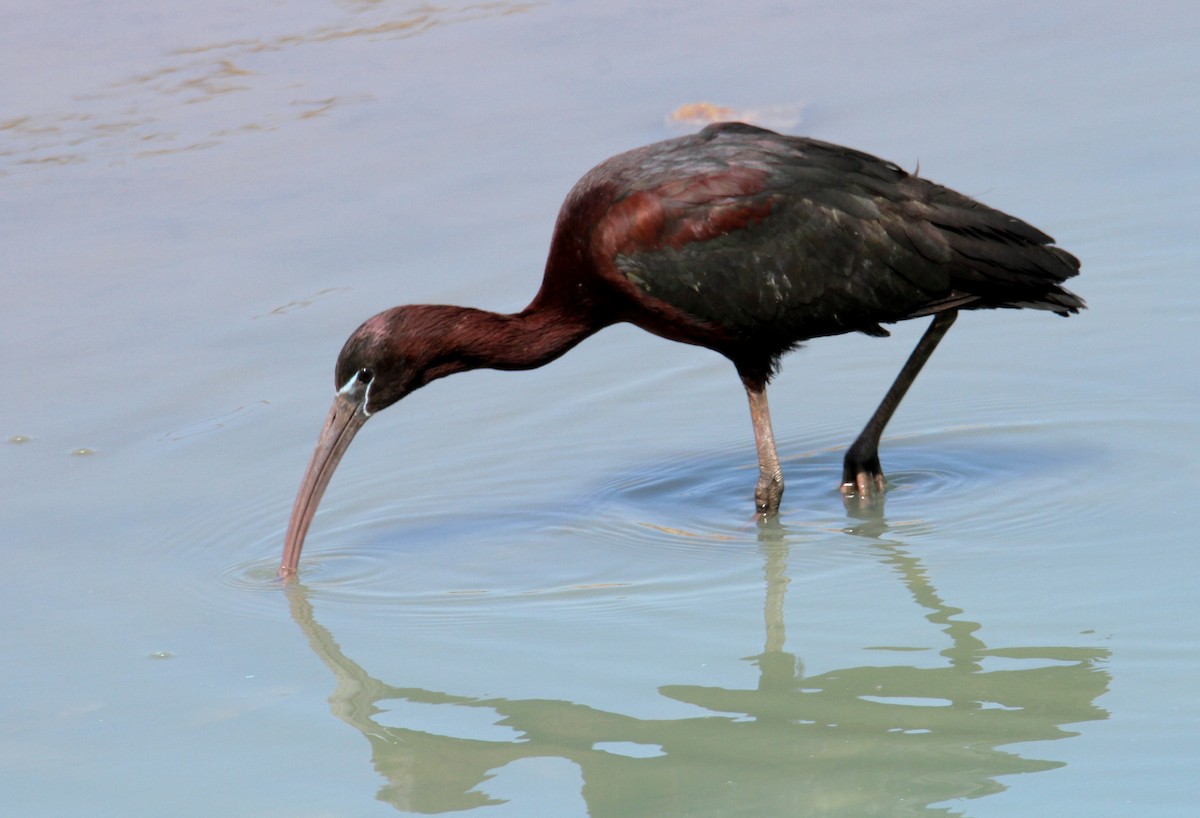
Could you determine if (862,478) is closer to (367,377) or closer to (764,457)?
(764,457)

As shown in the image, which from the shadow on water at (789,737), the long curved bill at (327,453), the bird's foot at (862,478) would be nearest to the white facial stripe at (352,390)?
the long curved bill at (327,453)

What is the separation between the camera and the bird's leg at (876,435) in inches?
292

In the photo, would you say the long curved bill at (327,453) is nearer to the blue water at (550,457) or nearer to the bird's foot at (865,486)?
the blue water at (550,457)

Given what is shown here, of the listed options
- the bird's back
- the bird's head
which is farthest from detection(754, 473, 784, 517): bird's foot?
the bird's head

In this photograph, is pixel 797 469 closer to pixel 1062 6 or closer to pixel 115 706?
pixel 115 706

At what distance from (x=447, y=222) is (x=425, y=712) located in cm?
500

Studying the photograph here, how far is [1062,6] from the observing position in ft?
42.7

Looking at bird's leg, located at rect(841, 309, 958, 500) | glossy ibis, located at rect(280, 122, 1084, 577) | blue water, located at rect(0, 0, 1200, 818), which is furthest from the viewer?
bird's leg, located at rect(841, 309, 958, 500)

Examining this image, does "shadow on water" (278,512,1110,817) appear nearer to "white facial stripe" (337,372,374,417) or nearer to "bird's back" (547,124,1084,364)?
"white facial stripe" (337,372,374,417)

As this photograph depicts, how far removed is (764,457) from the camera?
736 centimetres

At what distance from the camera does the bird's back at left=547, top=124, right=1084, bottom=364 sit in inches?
277

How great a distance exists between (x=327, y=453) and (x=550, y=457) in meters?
1.13

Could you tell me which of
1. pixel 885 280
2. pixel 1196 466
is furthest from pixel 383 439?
pixel 1196 466

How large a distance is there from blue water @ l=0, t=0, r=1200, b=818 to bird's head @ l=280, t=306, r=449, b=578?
0.23 metres
